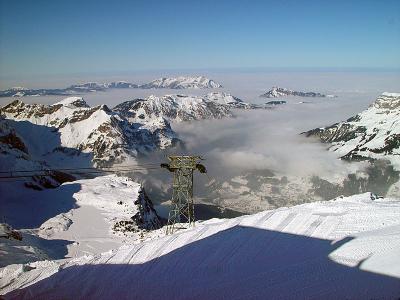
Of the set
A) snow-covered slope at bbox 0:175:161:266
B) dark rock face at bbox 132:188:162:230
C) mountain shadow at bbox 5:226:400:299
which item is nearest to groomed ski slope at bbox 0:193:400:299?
mountain shadow at bbox 5:226:400:299

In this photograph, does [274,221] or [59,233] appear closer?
[274,221]

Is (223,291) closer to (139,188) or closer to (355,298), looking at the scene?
(355,298)

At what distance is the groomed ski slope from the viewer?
22547 mm

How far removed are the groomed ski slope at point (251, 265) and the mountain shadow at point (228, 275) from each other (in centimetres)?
6

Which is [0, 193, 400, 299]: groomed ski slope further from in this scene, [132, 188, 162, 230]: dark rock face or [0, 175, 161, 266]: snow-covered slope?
[132, 188, 162, 230]: dark rock face

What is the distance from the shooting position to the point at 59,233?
254 ft

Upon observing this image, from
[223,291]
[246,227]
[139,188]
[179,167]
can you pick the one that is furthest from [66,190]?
[223,291]

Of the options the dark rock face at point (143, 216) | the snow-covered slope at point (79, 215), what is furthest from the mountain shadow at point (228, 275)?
the dark rock face at point (143, 216)

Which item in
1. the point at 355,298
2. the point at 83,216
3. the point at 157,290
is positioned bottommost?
the point at 83,216

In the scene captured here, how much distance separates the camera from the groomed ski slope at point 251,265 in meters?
22.5

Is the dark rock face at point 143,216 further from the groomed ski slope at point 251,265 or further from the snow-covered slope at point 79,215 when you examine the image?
the groomed ski slope at point 251,265

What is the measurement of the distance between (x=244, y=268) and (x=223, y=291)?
307cm

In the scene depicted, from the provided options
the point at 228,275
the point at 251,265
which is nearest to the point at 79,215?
the point at 251,265

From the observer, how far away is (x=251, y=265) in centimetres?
2603
